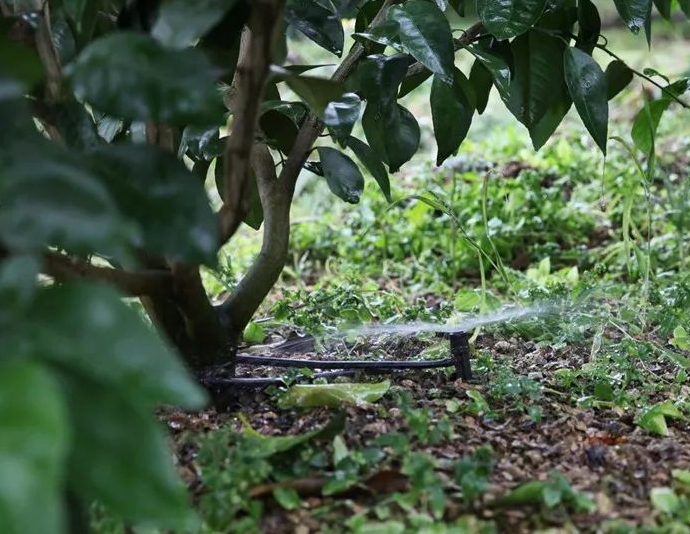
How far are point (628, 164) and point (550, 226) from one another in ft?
1.33

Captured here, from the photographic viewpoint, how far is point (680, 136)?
3.33 metres

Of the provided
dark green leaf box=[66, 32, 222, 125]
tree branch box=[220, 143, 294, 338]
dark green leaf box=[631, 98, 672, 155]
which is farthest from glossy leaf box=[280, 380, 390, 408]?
dark green leaf box=[631, 98, 672, 155]

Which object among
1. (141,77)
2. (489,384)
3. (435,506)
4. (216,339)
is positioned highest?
(141,77)

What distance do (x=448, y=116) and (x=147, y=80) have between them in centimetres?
70

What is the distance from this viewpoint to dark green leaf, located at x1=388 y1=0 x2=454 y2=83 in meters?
1.20

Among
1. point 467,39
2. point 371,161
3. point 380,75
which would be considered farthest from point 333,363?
point 467,39

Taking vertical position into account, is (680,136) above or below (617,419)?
above

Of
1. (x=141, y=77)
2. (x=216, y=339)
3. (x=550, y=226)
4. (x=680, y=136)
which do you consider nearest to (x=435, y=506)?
(x=216, y=339)

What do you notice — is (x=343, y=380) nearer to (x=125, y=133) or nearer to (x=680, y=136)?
(x=125, y=133)

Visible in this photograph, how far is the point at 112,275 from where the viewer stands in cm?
103

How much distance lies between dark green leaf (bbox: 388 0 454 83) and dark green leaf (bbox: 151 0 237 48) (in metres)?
0.40

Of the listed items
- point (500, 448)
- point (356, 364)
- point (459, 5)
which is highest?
point (459, 5)

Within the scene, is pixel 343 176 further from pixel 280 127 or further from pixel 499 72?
pixel 499 72

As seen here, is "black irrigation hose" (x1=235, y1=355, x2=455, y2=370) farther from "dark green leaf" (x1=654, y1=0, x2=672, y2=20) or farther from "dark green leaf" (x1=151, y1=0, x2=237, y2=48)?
"dark green leaf" (x1=654, y1=0, x2=672, y2=20)
